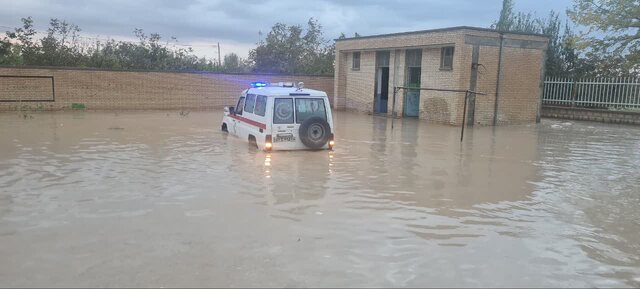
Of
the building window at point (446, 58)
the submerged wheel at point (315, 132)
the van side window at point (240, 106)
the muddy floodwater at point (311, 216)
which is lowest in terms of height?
the muddy floodwater at point (311, 216)

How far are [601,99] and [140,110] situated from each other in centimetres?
2256

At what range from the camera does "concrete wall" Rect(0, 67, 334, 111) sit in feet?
79.6

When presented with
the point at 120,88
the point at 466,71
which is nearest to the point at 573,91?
the point at 466,71

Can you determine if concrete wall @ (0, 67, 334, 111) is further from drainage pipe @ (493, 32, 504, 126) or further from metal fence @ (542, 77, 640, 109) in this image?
metal fence @ (542, 77, 640, 109)

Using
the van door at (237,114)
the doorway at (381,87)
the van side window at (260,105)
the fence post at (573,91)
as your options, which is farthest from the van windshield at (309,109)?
the fence post at (573,91)

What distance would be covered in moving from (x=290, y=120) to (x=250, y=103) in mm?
1484

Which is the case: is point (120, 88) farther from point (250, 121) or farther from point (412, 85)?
point (250, 121)

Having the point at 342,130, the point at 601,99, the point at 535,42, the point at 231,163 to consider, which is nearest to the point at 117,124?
the point at 342,130

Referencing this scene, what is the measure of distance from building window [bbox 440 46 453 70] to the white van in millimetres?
11258

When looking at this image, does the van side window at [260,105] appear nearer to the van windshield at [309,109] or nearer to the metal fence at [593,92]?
the van windshield at [309,109]

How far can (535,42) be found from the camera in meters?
23.4

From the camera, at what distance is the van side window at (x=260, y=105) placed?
1248 cm

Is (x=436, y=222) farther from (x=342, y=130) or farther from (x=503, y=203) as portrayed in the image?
(x=342, y=130)

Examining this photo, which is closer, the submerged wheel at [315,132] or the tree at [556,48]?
the submerged wheel at [315,132]
